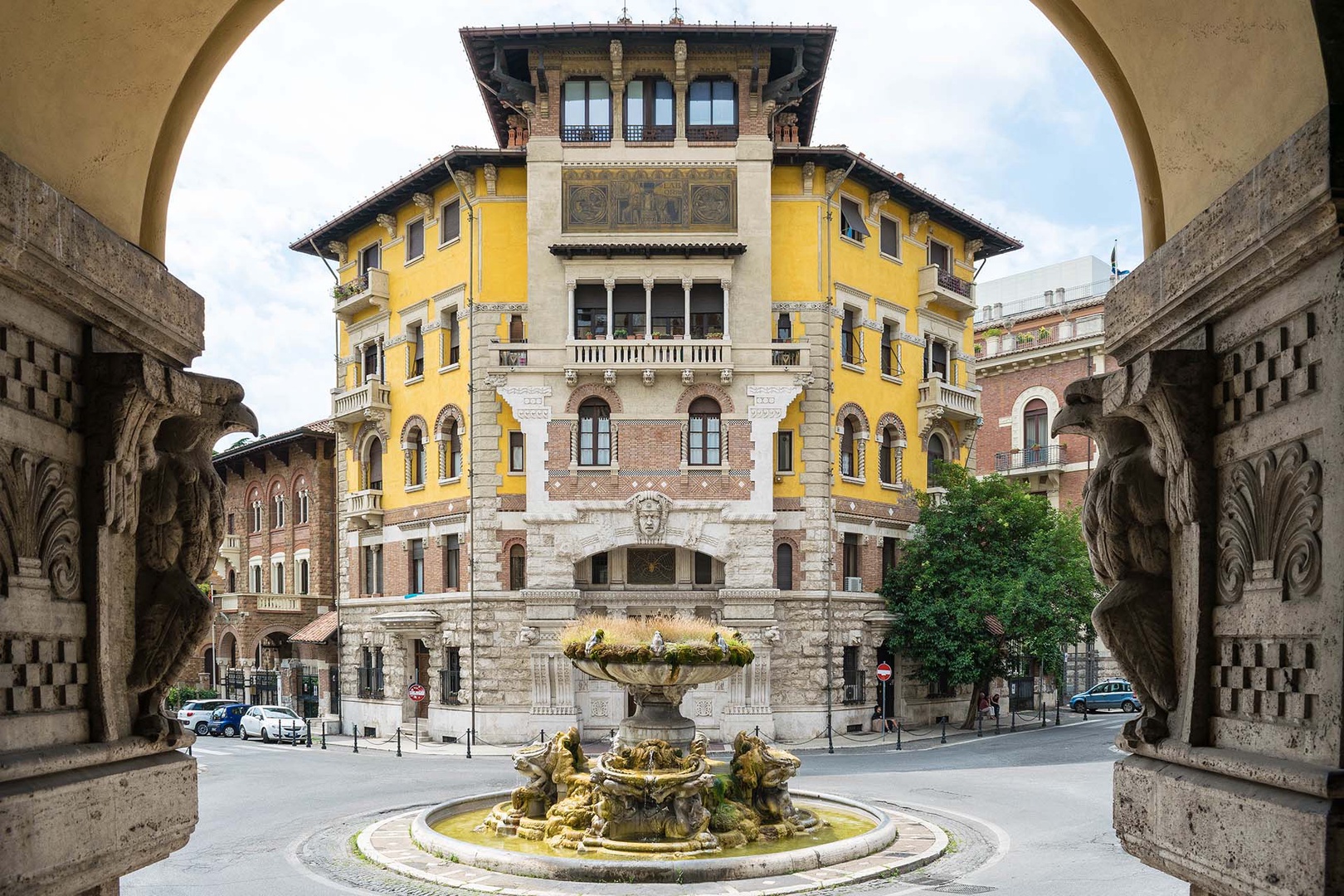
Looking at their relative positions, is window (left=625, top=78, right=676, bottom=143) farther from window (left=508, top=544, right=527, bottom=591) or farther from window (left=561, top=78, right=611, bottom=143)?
window (left=508, top=544, right=527, bottom=591)

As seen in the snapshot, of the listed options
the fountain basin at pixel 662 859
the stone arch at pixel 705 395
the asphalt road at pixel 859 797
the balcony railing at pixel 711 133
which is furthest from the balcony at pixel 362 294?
the fountain basin at pixel 662 859

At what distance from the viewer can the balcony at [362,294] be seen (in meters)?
40.0

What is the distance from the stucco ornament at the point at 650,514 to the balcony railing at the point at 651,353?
384cm

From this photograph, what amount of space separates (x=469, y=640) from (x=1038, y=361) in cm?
3025

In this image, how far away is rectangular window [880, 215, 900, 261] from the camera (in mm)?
39062

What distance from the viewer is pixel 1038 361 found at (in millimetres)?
52906

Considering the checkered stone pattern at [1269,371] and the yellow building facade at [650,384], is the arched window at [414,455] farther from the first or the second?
the checkered stone pattern at [1269,371]

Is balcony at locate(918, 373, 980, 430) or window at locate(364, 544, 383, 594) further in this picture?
window at locate(364, 544, 383, 594)

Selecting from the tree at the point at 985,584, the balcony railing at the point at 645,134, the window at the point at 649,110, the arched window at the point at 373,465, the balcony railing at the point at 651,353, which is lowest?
the tree at the point at 985,584

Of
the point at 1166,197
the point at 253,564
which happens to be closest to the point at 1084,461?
the point at 253,564

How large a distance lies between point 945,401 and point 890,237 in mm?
5814

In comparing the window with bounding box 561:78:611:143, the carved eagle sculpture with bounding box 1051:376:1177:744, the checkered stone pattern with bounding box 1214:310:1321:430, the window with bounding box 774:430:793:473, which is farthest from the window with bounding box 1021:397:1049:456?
the checkered stone pattern with bounding box 1214:310:1321:430

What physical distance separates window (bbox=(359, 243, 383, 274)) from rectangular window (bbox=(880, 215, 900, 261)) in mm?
17330

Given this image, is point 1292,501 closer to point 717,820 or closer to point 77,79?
point 77,79
